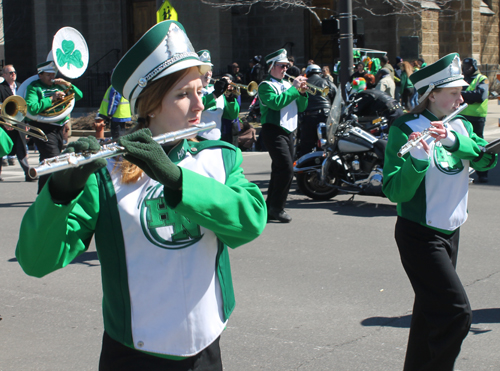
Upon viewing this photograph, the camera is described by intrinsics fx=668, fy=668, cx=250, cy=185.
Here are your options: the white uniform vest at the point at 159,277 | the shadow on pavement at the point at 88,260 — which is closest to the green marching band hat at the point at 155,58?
the white uniform vest at the point at 159,277

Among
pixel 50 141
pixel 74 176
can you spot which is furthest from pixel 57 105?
pixel 74 176

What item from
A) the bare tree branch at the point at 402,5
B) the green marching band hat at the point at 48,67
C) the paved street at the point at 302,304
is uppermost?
the bare tree branch at the point at 402,5

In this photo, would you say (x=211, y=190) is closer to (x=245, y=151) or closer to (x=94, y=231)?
(x=94, y=231)

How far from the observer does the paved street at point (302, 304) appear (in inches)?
166

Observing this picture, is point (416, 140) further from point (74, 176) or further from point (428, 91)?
point (74, 176)

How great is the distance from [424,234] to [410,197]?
213 mm

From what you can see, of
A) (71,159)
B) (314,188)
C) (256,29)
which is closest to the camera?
(71,159)

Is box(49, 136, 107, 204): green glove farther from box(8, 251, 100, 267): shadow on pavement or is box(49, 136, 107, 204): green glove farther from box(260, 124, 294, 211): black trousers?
box(260, 124, 294, 211): black trousers

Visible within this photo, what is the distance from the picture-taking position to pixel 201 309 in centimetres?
213

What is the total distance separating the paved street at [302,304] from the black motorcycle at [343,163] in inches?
42.9

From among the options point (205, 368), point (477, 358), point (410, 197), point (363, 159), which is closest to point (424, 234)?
point (410, 197)

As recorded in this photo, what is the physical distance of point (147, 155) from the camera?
1.77 meters

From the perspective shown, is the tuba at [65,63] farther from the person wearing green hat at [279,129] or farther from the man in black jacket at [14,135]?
the person wearing green hat at [279,129]

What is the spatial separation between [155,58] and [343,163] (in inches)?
294
